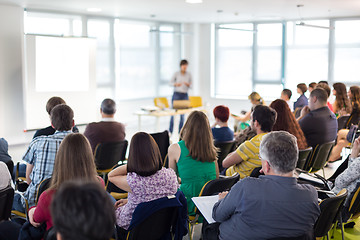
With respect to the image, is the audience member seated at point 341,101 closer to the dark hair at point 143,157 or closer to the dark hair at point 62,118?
the dark hair at point 62,118

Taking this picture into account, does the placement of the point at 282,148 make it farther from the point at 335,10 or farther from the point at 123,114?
the point at 123,114

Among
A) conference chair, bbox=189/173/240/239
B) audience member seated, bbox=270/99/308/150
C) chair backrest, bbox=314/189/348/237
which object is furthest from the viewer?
audience member seated, bbox=270/99/308/150

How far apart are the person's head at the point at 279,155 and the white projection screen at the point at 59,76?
23.5ft

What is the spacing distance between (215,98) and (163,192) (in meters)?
10.7

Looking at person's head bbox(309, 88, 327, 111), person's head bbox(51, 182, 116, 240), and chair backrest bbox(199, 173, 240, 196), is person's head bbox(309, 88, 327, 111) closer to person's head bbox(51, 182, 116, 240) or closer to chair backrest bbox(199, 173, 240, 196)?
chair backrest bbox(199, 173, 240, 196)

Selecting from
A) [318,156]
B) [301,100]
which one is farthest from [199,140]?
[301,100]

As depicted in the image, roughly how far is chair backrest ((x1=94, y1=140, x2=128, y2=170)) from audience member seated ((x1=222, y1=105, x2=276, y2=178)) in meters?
1.61

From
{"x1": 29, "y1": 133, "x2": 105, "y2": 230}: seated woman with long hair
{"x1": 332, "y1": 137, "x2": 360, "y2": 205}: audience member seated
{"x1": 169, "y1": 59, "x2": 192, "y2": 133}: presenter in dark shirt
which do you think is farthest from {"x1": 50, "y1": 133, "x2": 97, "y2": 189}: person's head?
{"x1": 169, "y1": 59, "x2": 192, "y2": 133}: presenter in dark shirt

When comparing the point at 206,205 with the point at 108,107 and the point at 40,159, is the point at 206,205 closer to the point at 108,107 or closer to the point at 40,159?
the point at 40,159

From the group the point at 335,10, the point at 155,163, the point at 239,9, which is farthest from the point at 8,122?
the point at 335,10

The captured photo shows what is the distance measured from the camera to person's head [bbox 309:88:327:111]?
17.9 ft

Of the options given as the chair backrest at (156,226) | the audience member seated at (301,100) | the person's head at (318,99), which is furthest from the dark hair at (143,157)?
the audience member seated at (301,100)

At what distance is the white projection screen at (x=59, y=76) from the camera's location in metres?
8.67

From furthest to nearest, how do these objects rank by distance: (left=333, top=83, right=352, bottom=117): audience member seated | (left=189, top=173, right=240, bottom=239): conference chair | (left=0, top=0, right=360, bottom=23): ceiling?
(left=0, top=0, right=360, bottom=23): ceiling, (left=333, top=83, right=352, bottom=117): audience member seated, (left=189, top=173, right=240, bottom=239): conference chair
